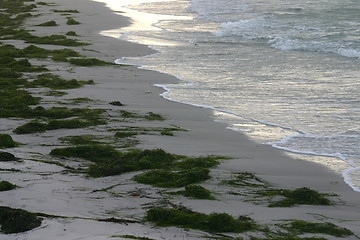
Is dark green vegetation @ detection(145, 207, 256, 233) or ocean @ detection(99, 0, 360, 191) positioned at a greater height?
dark green vegetation @ detection(145, 207, 256, 233)

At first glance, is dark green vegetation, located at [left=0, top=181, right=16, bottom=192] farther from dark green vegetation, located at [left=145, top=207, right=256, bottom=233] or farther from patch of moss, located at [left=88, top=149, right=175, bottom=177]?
dark green vegetation, located at [left=145, top=207, right=256, bottom=233]

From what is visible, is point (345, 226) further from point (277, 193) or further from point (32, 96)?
point (32, 96)

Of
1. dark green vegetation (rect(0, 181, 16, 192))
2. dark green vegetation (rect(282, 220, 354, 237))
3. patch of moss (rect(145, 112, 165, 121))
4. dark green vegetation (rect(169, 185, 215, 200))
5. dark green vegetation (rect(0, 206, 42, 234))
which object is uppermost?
dark green vegetation (rect(0, 206, 42, 234))

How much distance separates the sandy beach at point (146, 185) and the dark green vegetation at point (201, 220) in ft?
0.25

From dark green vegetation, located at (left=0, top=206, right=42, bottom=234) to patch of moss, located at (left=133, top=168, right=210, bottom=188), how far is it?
153 centimetres

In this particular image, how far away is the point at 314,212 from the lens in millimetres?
4656

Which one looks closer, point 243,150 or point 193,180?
point 193,180

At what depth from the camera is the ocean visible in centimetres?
737

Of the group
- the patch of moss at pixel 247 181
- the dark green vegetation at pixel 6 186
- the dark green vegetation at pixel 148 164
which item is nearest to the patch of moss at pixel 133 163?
the dark green vegetation at pixel 148 164

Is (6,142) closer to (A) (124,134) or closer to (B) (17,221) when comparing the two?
(A) (124,134)

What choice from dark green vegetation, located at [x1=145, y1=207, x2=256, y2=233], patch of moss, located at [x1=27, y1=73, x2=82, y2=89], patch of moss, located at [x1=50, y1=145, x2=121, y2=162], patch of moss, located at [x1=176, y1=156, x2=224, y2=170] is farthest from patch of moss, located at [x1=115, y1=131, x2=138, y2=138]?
patch of moss, located at [x1=27, y1=73, x2=82, y2=89]

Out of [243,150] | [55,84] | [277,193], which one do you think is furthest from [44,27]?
[277,193]

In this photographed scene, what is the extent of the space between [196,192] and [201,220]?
2.20 ft

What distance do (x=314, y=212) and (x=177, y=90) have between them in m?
6.25
